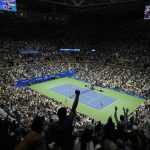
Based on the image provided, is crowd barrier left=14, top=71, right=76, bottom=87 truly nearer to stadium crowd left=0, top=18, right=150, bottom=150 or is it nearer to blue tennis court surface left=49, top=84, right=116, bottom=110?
stadium crowd left=0, top=18, right=150, bottom=150

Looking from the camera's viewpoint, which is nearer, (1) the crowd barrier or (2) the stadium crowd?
(2) the stadium crowd

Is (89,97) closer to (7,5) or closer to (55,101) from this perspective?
(55,101)

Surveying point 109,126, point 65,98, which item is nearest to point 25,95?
point 65,98

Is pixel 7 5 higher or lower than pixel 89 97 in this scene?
higher

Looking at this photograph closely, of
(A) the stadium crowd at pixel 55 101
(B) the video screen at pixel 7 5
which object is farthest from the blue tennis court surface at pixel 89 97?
(B) the video screen at pixel 7 5

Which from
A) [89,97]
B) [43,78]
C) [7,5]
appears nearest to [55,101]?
[89,97]

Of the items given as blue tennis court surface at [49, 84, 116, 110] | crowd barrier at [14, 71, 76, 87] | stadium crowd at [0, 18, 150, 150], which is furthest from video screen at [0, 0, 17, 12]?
blue tennis court surface at [49, 84, 116, 110]

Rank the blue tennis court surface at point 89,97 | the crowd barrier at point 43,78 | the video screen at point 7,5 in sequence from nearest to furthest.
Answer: the blue tennis court surface at point 89,97
the video screen at point 7,5
the crowd barrier at point 43,78

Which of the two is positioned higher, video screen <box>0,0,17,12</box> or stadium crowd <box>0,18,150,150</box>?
video screen <box>0,0,17,12</box>

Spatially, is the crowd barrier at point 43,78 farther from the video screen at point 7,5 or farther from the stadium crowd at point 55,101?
the video screen at point 7,5
